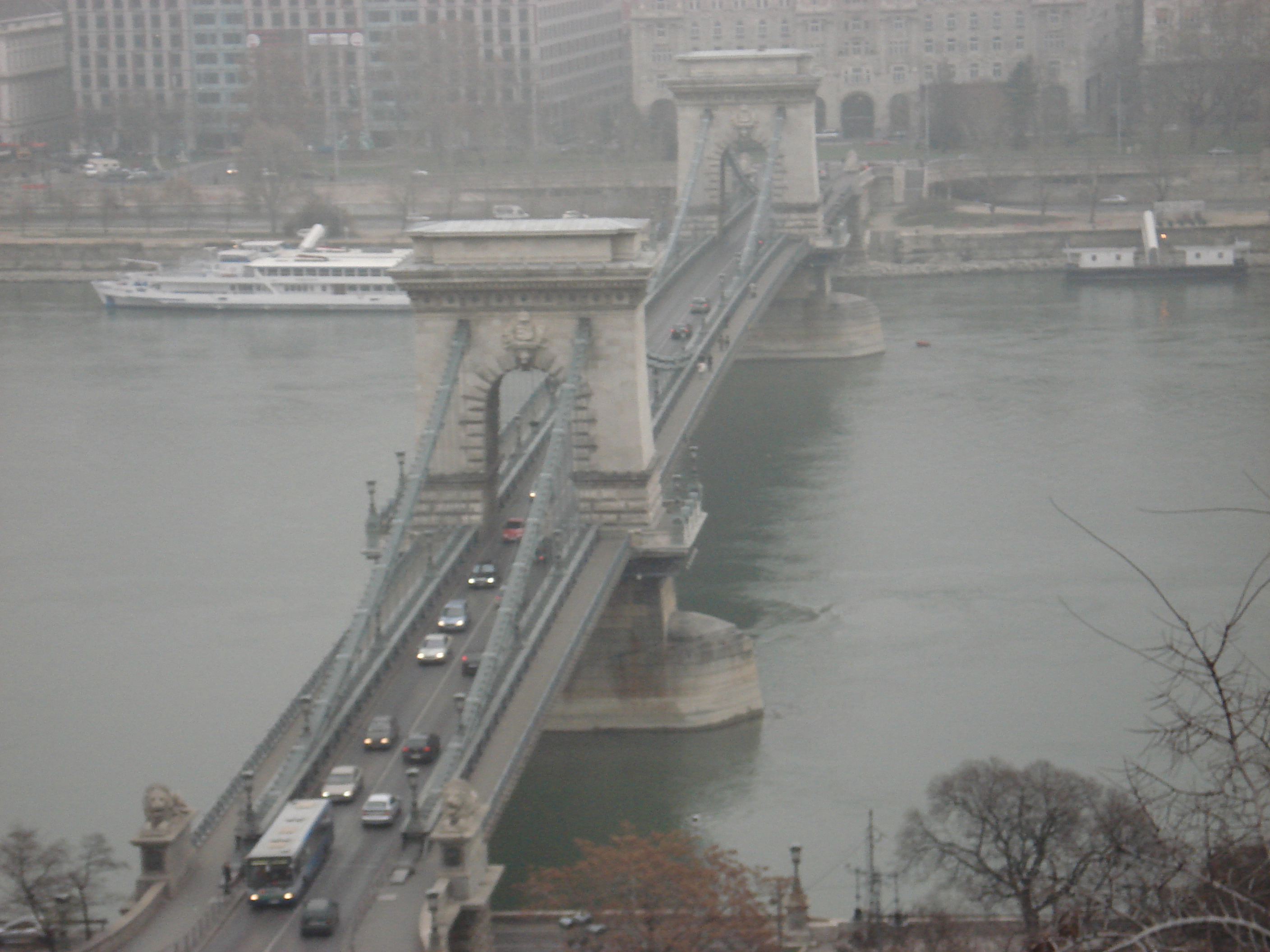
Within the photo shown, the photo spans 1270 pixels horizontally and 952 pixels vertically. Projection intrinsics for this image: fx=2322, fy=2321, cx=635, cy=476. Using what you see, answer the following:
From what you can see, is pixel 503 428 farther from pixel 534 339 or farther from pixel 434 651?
A: pixel 434 651

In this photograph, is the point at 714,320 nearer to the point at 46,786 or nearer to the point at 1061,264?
the point at 46,786

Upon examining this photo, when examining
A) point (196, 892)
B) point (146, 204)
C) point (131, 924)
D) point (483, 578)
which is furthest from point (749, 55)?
point (131, 924)

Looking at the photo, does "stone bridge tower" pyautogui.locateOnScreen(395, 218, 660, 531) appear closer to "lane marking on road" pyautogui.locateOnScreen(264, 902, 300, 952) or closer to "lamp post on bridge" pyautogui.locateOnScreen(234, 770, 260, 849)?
"lamp post on bridge" pyautogui.locateOnScreen(234, 770, 260, 849)

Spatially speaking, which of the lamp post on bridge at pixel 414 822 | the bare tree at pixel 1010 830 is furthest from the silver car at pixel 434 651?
the bare tree at pixel 1010 830

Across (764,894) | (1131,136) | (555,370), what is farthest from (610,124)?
(764,894)

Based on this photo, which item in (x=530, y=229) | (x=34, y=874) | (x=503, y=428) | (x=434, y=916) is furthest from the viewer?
(x=503, y=428)

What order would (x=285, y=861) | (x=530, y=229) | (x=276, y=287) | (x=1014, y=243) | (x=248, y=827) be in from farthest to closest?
(x=1014, y=243) < (x=276, y=287) < (x=530, y=229) < (x=248, y=827) < (x=285, y=861)
